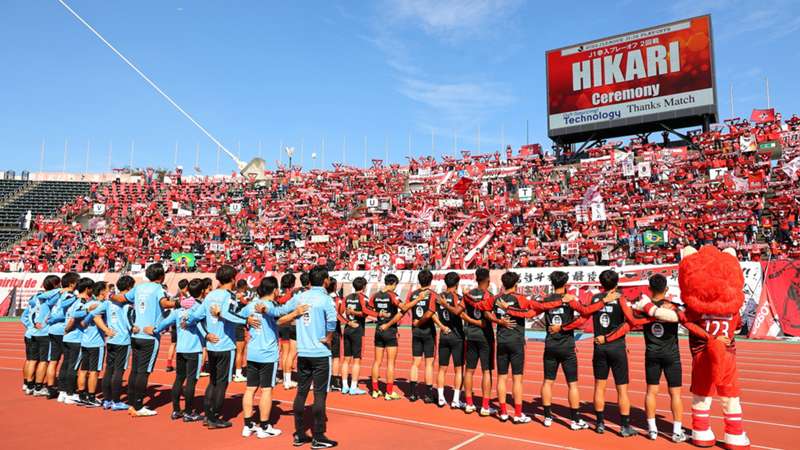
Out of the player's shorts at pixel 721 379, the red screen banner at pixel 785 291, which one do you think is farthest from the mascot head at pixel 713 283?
the red screen banner at pixel 785 291

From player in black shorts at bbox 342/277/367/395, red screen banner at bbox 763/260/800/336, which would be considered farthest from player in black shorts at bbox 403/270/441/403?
red screen banner at bbox 763/260/800/336

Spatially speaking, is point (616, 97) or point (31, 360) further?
point (616, 97)

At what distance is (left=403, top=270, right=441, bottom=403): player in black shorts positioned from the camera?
8531mm

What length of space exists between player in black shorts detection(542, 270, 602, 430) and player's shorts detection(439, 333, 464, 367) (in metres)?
1.49

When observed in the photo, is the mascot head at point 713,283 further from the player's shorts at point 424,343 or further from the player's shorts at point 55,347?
the player's shorts at point 55,347

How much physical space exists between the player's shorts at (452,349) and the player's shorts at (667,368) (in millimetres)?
2759

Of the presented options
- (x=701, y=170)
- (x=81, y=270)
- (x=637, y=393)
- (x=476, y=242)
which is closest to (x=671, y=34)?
(x=701, y=170)

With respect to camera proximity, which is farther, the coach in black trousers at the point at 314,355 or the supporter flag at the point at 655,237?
the supporter flag at the point at 655,237

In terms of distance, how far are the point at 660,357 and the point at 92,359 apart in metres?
8.67

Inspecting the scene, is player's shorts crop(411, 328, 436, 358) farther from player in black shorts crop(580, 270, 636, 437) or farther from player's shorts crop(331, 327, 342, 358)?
player in black shorts crop(580, 270, 636, 437)

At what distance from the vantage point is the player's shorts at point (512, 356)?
737 centimetres

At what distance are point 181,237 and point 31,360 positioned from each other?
1008 inches

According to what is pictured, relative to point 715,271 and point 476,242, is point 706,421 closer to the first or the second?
point 715,271

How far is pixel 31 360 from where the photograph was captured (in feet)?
31.5
